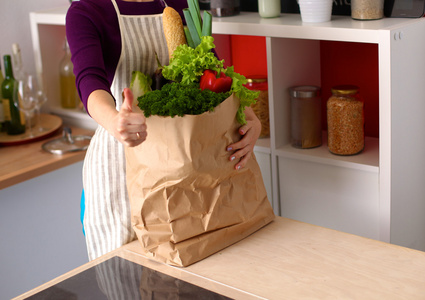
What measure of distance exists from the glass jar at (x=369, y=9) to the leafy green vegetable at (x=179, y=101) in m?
0.57

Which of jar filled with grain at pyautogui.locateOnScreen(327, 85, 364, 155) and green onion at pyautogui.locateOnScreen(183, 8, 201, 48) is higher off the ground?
green onion at pyautogui.locateOnScreen(183, 8, 201, 48)

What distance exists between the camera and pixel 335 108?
4.95 feet

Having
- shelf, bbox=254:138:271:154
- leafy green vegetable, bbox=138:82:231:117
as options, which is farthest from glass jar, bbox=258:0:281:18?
leafy green vegetable, bbox=138:82:231:117

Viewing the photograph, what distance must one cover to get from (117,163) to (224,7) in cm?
67

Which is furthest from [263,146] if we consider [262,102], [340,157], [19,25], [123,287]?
[19,25]

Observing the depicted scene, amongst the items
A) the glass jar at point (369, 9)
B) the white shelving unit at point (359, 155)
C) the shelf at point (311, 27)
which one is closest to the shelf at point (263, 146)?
the white shelving unit at point (359, 155)

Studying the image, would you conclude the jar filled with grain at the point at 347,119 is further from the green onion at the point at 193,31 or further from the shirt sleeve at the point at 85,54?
the shirt sleeve at the point at 85,54

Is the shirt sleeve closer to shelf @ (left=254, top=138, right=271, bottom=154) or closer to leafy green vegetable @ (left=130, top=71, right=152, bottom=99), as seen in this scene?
leafy green vegetable @ (left=130, top=71, right=152, bottom=99)

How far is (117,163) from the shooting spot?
1305mm

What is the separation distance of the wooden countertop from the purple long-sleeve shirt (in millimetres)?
709

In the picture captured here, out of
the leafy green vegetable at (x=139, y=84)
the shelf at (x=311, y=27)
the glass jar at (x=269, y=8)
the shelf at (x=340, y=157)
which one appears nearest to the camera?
the leafy green vegetable at (x=139, y=84)

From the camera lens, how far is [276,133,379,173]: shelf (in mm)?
1461

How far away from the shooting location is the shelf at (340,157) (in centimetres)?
146

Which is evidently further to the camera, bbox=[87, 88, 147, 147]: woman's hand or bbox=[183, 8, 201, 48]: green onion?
bbox=[183, 8, 201, 48]: green onion
